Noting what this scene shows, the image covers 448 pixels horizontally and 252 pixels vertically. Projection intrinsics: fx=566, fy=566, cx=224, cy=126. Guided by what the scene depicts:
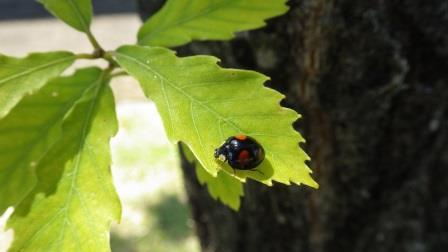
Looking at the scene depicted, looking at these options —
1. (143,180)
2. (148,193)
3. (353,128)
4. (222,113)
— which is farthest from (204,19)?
(143,180)

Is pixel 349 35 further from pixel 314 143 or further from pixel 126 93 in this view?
pixel 126 93

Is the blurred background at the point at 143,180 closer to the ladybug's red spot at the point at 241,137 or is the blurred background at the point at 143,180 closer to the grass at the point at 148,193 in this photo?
the grass at the point at 148,193

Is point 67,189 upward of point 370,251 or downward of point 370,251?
upward

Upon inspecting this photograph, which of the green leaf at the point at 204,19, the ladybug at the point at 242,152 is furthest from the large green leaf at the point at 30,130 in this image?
the ladybug at the point at 242,152

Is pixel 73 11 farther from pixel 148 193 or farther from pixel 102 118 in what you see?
pixel 148 193

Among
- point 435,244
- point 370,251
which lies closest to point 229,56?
point 370,251
